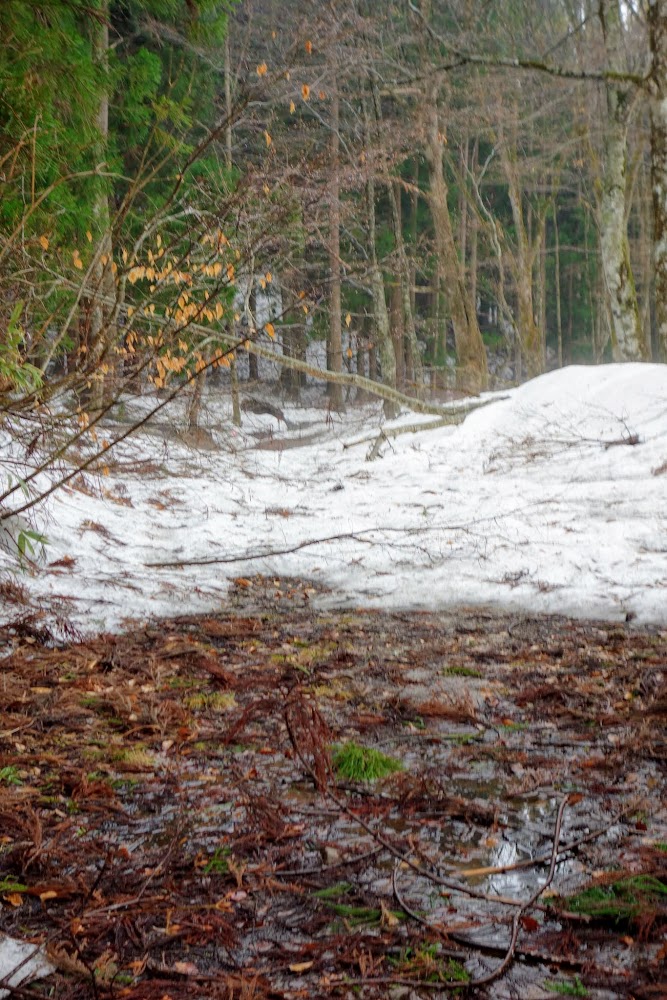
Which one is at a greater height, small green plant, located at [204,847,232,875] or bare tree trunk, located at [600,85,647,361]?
bare tree trunk, located at [600,85,647,361]

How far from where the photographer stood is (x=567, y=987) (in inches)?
61.7

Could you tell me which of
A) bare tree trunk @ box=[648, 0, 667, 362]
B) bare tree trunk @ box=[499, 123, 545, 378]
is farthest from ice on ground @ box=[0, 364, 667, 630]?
bare tree trunk @ box=[499, 123, 545, 378]

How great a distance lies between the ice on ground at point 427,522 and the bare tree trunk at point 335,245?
559 centimetres

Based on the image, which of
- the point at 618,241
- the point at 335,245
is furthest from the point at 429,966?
the point at 335,245

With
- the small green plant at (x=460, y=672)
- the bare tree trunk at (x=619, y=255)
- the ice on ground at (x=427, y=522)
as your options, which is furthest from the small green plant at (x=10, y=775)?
the bare tree trunk at (x=619, y=255)

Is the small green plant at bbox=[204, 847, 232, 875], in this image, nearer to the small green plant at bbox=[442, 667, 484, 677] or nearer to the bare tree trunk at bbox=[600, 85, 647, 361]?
the small green plant at bbox=[442, 667, 484, 677]

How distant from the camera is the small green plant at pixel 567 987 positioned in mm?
1547

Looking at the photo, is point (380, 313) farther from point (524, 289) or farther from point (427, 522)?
point (427, 522)

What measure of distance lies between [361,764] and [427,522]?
15.1 ft

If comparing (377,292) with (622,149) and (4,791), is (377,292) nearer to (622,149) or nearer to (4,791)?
(622,149)

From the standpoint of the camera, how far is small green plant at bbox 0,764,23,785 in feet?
8.14

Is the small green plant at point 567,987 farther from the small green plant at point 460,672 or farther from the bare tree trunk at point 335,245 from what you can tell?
the bare tree trunk at point 335,245

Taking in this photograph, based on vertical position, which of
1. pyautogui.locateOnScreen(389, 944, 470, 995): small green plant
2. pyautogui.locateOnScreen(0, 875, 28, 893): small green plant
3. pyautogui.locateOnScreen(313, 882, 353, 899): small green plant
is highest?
pyautogui.locateOnScreen(0, 875, 28, 893): small green plant

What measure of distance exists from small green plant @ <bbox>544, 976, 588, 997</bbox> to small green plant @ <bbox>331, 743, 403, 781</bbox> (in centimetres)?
107
